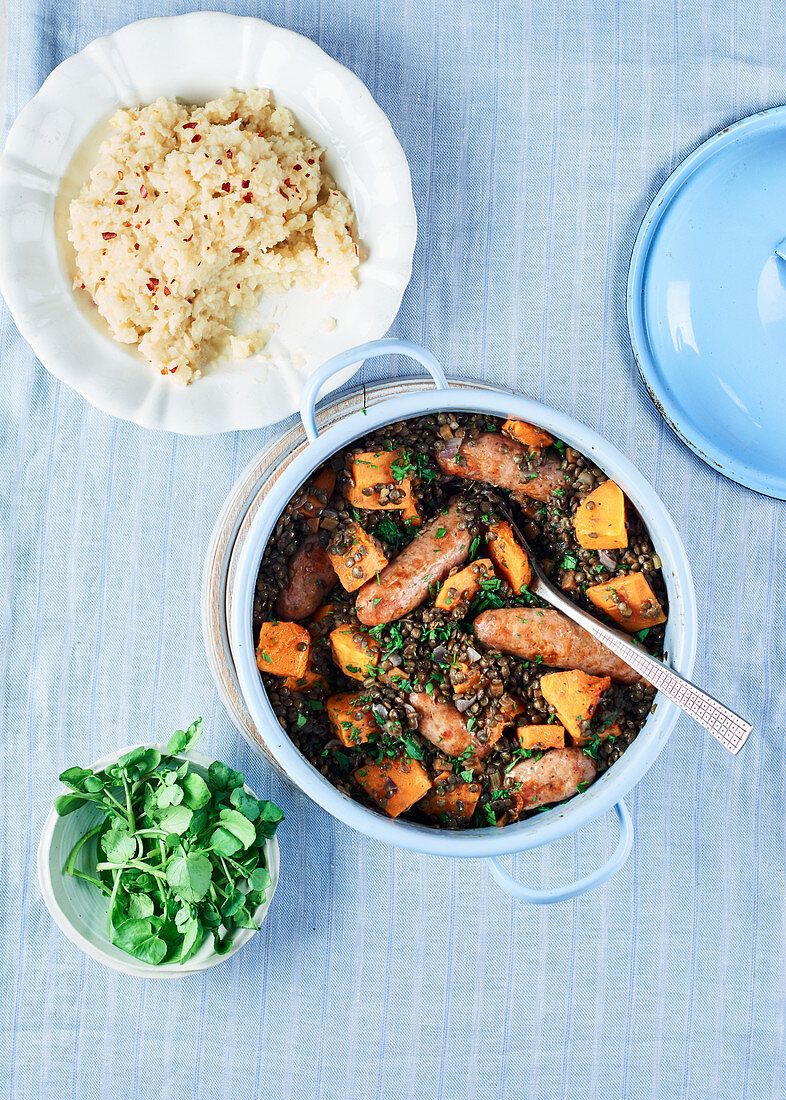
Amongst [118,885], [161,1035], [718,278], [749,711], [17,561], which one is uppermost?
[718,278]

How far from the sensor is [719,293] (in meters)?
1.43

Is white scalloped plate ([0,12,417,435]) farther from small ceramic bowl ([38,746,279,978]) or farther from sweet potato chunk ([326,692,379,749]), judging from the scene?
small ceramic bowl ([38,746,279,978])

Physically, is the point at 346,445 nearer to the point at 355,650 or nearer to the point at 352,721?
the point at 355,650

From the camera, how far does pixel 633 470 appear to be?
3.74 feet

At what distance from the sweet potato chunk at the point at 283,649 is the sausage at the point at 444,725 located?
0.19 metres

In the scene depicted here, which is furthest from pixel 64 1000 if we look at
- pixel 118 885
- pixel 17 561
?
pixel 17 561

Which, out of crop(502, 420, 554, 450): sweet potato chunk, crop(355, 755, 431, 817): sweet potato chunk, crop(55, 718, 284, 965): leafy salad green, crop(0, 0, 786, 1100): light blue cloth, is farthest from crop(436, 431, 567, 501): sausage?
crop(55, 718, 284, 965): leafy salad green

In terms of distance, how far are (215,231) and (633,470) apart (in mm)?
725

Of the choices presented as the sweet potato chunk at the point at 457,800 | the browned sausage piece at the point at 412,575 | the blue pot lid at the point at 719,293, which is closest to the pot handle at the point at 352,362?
the browned sausage piece at the point at 412,575

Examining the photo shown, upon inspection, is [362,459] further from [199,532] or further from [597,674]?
[597,674]

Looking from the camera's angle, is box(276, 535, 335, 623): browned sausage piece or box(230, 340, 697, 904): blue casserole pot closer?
box(230, 340, 697, 904): blue casserole pot

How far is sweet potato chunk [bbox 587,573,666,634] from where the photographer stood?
1.23 m

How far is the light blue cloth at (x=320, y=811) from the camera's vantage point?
55.2 inches

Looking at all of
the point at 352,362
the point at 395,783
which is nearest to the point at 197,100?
the point at 352,362
